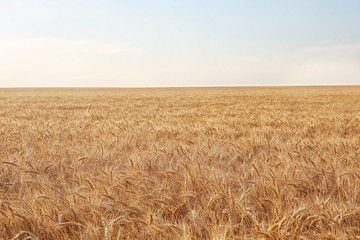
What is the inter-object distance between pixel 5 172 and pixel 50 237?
1.58m

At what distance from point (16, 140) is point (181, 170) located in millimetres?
3072

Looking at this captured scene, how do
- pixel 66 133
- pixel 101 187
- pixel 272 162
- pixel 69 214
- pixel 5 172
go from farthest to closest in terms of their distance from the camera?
pixel 66 133
pixel 272 162
pixel 5 172
pixel 101 187
pixel 69 214

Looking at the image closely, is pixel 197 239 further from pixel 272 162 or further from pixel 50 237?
pixel 272 162

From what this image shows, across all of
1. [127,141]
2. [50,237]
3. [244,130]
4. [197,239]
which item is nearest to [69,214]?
[50,237]

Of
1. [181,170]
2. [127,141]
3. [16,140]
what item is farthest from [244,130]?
[16,140]

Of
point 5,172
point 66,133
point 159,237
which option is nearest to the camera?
point 159,237

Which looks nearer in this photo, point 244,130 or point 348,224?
point 348,224

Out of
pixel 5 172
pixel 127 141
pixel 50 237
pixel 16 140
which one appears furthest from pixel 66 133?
pixel 50 237

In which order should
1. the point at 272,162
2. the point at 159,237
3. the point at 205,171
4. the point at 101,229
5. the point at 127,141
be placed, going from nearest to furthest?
the point at 159,237 → the point at 101,229 → the point at 205,171 → the point at 272,162 → the point at 127,141

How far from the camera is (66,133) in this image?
5.52 meters

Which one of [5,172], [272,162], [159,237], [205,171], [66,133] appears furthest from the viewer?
[66,133]

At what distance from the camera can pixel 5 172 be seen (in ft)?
9.57

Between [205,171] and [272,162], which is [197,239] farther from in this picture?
[272,162]

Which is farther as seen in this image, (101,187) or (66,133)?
(66,133)
